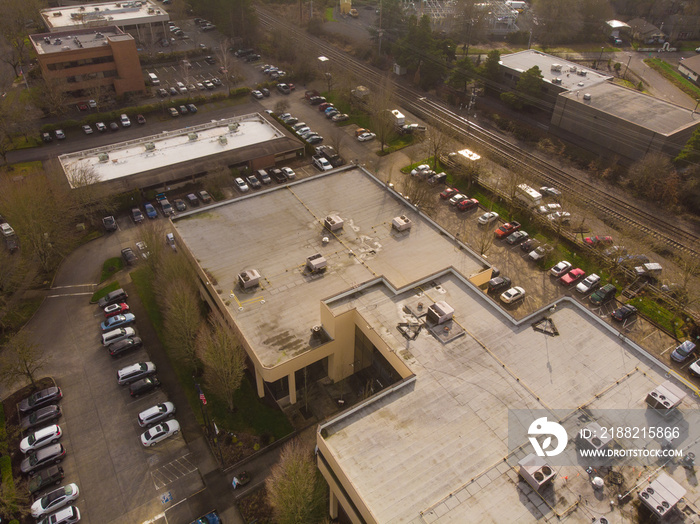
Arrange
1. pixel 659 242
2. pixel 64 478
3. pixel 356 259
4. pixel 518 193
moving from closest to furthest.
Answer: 1. pixel 64 478
2. pixel 356 259
3. pixel 659 242
4. pixel 518 193

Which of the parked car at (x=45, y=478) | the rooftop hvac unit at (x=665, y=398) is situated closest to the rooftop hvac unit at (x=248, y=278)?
the parked car at (x=45, y=478)

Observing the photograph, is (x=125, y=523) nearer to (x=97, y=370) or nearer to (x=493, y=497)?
(x=97, y=370)

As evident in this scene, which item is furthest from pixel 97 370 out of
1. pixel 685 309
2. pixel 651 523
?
pixel 685 309

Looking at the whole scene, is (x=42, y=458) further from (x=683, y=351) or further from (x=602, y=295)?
(x=683, y=351)

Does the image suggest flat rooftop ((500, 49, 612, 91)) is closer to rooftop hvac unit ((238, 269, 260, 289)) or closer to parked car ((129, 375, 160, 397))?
rooftop hvac unit ((238, 269, 260, 289))

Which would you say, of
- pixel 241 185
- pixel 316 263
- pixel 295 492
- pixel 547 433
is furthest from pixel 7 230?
pixel 547 433

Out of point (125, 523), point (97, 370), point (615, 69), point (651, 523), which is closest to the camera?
point (651, 523)
